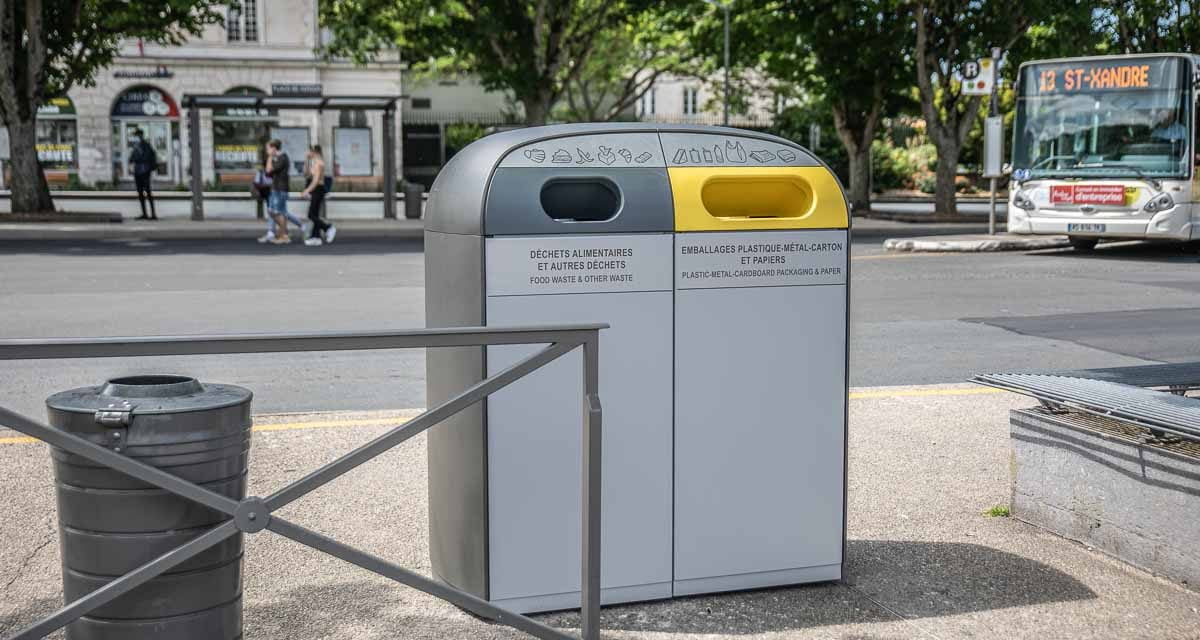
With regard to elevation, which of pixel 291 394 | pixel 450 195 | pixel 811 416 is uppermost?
pixel 450 195

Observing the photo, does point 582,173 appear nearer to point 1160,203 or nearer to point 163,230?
point 1160,203

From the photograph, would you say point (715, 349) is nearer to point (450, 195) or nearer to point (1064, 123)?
point (450, 195)

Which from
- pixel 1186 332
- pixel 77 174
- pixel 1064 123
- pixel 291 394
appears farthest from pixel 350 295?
pixel 77 174

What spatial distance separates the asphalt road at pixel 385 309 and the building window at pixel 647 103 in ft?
147

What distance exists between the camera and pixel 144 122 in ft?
150

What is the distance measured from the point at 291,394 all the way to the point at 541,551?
4.23m

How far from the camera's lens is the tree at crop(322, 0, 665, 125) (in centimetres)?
2770

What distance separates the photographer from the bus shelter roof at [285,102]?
26.4m

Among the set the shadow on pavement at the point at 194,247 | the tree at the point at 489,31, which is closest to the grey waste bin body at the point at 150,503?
the shadow on pavement at the point at 194,247

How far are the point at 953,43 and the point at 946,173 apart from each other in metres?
2.89

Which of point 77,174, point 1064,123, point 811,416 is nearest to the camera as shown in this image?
point 811,416

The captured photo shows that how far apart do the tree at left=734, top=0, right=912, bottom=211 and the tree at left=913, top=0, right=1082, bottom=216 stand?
2.47 feet

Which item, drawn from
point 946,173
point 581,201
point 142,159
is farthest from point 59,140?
→ point 581,201

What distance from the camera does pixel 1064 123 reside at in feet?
60.6
